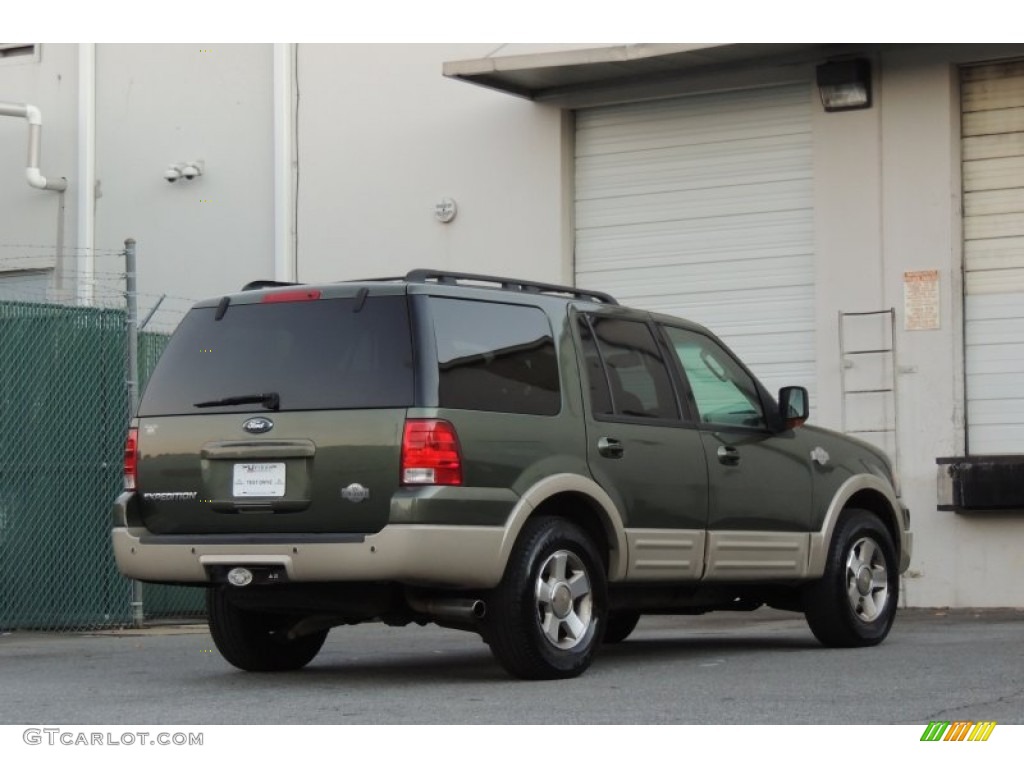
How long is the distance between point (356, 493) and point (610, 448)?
1486 millimetres

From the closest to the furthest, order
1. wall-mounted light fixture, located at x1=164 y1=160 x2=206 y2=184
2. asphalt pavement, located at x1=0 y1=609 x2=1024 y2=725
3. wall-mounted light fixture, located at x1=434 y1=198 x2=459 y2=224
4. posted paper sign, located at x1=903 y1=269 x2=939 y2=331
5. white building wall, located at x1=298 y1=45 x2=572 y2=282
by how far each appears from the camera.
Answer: asphalt pavement, located at x1=0 y1=609 x2=1024 y2=725
posted paper sign, located at x1=903 y1=269 x2=939 y2=331
white building wall, located at x1=298 y1=45 x2=572 y2=282
wall-mounted light fixture, located at x1=434 y1=198 x2=459 y2=224
wall-mounted light fixture, located at x1=164 y1=160 x2=206 y2=184

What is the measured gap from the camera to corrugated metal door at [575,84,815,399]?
→ 1648cm

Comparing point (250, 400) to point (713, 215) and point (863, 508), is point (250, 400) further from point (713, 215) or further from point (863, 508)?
point (713, 215)

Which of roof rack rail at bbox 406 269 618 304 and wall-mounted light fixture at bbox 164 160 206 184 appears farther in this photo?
wall-mounted light fixture at bbox 164 160 206 184

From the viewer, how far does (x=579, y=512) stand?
9.49 m

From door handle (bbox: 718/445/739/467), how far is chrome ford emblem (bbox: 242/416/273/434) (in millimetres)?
2605

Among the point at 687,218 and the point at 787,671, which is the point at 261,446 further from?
the point at 687,218

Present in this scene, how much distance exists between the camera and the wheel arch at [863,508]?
35.5 ft

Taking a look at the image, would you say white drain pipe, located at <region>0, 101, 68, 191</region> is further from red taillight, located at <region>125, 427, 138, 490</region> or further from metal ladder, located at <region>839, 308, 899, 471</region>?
red taillight, located at <region>125, 427, 138, 490</region>

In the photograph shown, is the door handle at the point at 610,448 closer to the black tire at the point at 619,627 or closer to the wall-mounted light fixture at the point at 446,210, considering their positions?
the black tire at the point at 619,627

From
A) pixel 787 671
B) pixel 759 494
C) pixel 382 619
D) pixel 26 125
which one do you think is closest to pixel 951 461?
pixel 759 494

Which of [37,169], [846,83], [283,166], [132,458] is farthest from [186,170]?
[132,458]

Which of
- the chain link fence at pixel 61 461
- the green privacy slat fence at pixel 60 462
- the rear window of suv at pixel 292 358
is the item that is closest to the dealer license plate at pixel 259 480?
the rear window of suv at pixel 292 358

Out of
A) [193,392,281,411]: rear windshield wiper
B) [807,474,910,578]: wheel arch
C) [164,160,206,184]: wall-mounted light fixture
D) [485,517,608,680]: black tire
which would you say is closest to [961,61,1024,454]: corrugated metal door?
[807,474,910,578]: wheel arch
